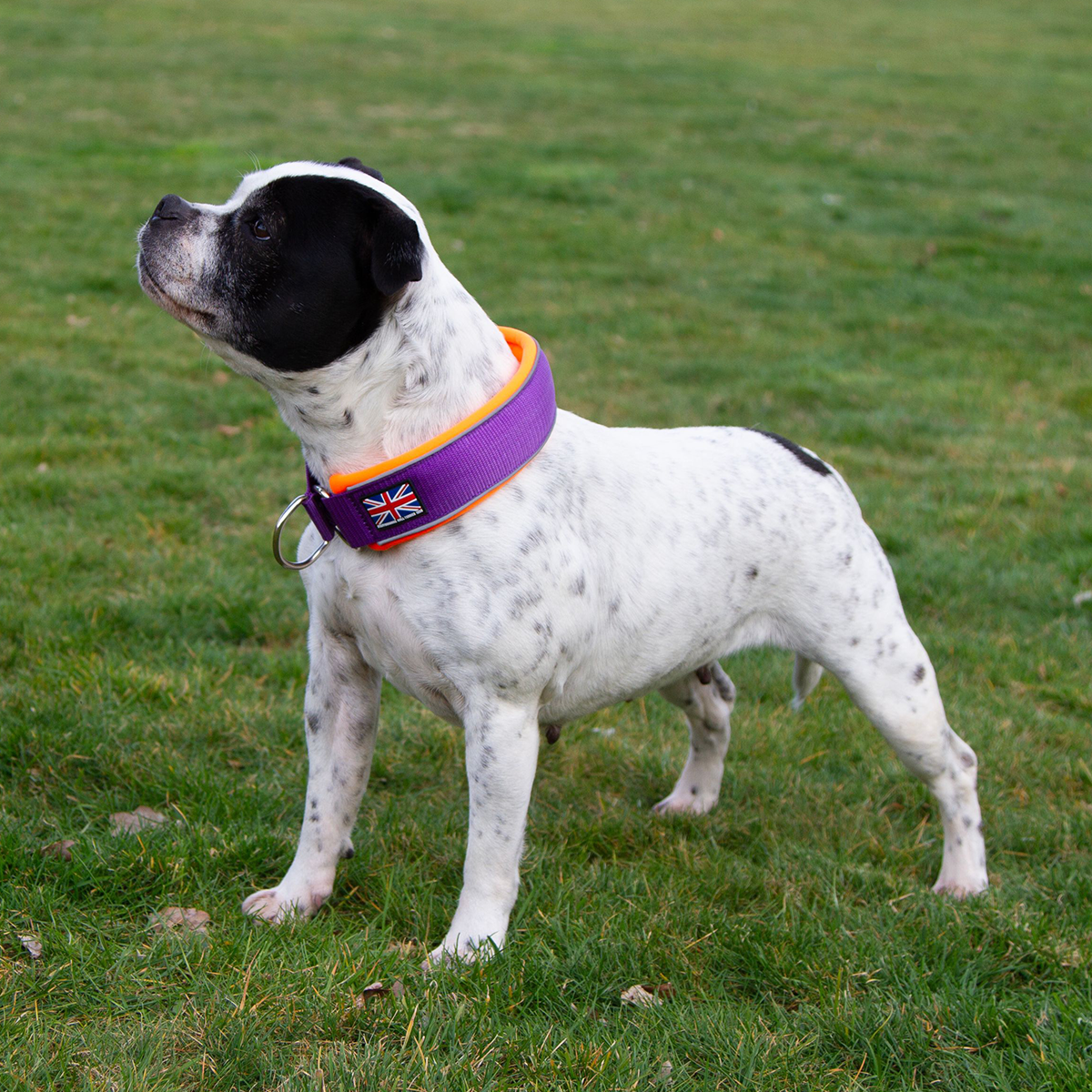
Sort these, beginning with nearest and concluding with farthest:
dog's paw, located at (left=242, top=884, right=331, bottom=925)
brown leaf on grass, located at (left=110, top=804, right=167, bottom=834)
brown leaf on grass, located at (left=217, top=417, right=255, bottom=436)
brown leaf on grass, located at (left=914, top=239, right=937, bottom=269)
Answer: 1. dog's paw, located at (left=242, top=884, right=331, bottom=925)
2. brown leaf on grass, located at (left=110, top=804, right=167, bottom=834)
3. brown leaf on grass, located at (left=217, top=417, right=255, bottom=436)
4. brown leaf on grass, located at (left=914, top=239, right=937, bottom=269)

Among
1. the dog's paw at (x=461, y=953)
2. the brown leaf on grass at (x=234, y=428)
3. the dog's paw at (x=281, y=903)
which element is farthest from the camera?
the brown leaf on grass at (x=234, y=428)

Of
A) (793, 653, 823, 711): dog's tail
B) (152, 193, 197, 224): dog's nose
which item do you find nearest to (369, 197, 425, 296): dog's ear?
(152, 193, 197, 224): dog's nose

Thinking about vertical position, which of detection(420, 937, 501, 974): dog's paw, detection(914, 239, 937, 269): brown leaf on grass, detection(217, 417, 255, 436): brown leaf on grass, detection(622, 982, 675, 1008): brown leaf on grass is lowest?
detection(914, 239, 937, 269): brown leaf on grass

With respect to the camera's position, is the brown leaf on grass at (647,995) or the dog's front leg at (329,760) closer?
the brown leaf on grass at (647,995)

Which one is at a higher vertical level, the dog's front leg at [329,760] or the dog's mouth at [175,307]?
the dog's mouth at [175,307]

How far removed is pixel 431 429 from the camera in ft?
9.82

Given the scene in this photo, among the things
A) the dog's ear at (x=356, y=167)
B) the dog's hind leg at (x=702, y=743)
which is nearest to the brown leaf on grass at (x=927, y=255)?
the dog's hind leg at (x=702, y=743)

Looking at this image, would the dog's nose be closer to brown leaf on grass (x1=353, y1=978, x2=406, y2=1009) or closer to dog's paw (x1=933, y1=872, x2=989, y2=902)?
Answer: brown leaf on grass (x1=353, y1=978, x2=406, y2=1009)

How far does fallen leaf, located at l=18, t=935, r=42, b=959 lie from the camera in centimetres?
296

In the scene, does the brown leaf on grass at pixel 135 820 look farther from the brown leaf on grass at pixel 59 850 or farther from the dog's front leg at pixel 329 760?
the dog's front leg at pixel 329 760

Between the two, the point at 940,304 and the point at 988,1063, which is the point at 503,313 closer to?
the point at 940,304

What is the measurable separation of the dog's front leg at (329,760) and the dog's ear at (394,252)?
3.36ft

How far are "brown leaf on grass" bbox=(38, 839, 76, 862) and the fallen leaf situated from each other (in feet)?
1.24

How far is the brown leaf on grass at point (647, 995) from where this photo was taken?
3.04 m
